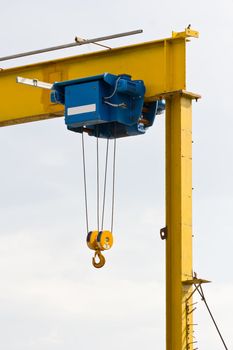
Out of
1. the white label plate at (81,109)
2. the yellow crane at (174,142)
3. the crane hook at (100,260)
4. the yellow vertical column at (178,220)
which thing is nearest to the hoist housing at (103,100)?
the white label plate at (81,109)

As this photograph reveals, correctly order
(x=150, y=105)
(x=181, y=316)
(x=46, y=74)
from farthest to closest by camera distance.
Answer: (x=46, y=74)
(x=150, y=105)
(x=181, y=316)

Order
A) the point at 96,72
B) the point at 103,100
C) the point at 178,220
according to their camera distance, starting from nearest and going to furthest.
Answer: the point at 178,220, the point at 103,100, the point at 96,72

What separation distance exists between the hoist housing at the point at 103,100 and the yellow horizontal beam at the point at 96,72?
0.29m

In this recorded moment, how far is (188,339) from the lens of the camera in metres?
20.5

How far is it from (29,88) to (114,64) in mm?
2087

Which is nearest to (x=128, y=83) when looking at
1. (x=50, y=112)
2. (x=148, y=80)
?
(x=148, y=80)

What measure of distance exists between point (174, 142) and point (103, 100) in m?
1.30

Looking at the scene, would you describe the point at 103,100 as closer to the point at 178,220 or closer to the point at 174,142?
the point at 174,142

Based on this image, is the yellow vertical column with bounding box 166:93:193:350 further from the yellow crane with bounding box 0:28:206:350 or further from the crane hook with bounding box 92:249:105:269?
the crane hook with bounding box 92:249:105:269

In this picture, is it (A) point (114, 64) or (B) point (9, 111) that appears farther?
(B) point (9, 111)

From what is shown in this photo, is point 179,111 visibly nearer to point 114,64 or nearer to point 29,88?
point 114,64

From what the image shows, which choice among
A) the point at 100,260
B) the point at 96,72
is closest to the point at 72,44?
A: the point at 96,72

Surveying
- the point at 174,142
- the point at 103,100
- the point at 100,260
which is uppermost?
the point at 103,100

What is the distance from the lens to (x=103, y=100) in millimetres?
21328
